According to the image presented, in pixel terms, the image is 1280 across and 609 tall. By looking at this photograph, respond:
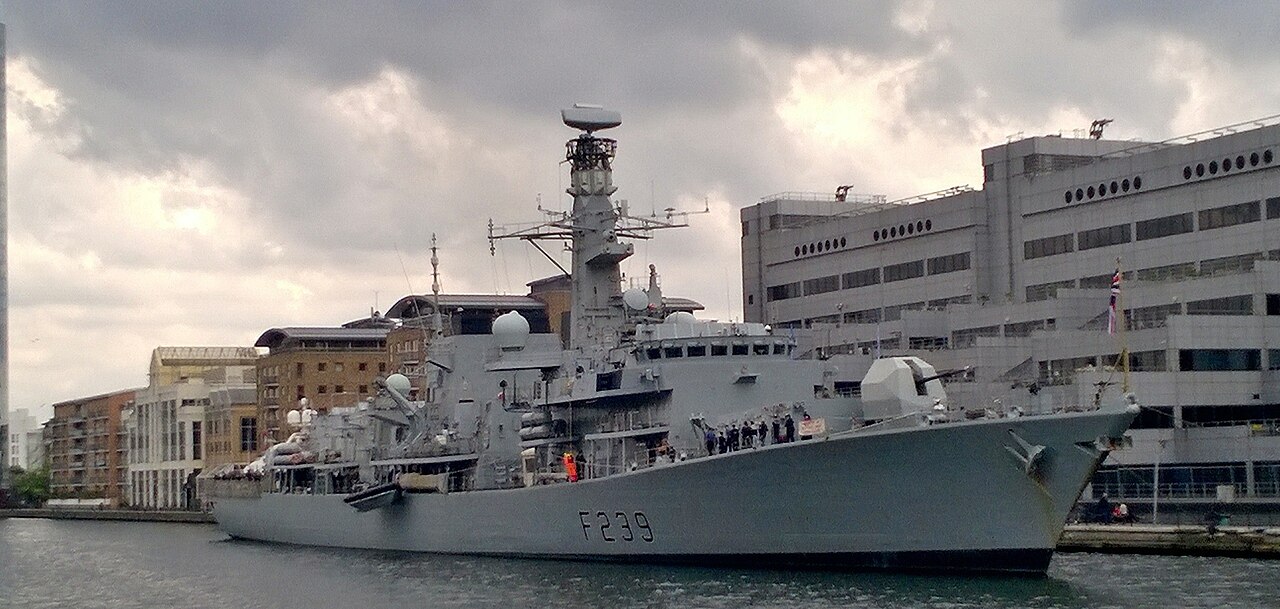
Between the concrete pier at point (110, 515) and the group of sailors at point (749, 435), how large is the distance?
168 ft

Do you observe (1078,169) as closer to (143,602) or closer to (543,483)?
(543,483)

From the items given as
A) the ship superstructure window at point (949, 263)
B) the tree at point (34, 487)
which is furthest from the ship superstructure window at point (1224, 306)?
the tree at point (34, 487)

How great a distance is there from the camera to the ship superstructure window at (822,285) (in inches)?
2837

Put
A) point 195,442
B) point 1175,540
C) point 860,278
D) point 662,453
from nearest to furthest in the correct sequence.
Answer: point 662,453, point 1175,540, point 860,278, point 195,442

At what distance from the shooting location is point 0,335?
397 feet

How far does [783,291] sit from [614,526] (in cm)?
3708

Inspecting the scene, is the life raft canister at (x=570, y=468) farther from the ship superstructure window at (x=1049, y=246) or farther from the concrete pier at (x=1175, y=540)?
the ship superstructure window at (x=1049, y=246)

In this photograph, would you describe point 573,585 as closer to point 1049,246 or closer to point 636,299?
point 636,299

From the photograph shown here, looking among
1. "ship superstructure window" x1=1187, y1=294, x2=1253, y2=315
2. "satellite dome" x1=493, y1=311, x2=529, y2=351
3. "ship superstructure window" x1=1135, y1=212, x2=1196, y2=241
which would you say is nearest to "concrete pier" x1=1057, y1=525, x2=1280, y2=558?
"ship superstructure window" x1=1187, y1=294, x2=1253, y2=315

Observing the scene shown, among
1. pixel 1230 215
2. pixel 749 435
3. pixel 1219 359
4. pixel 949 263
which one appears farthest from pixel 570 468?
pixel 949 263

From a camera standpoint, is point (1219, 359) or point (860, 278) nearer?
point (1219, 359)

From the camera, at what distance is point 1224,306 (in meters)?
52.6

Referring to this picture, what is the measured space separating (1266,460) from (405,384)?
997 inches

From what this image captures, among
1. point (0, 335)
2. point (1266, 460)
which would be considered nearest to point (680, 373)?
point (1266, 460)
